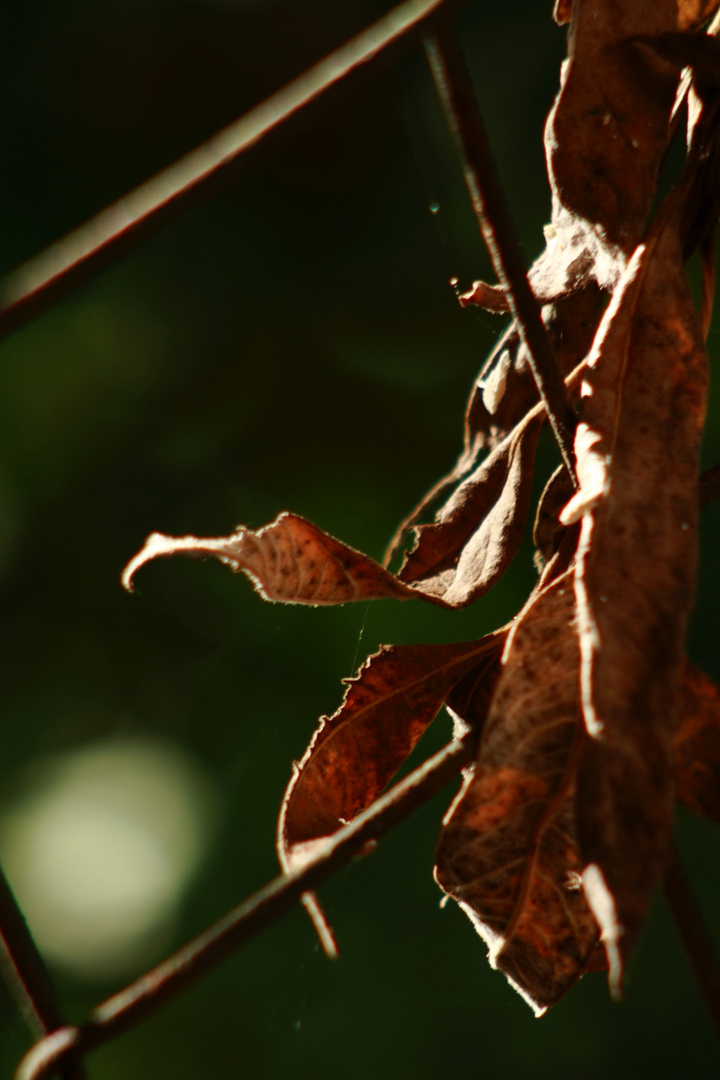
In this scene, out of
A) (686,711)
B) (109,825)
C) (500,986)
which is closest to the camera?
(686,711)

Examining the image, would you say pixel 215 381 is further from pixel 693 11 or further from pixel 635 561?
pixel 635 561

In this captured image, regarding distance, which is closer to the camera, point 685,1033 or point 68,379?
point 685,1033

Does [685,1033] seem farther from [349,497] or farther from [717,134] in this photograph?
[717,134]

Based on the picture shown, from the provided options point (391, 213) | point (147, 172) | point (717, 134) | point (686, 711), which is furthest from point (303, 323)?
point (686, 711)

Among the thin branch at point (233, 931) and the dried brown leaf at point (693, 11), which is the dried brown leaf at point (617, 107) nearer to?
the dried brown leaf at point (693, 11)

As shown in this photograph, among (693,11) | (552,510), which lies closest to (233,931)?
(552,510)

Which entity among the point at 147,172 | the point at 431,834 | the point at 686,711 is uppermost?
the point at 147,172

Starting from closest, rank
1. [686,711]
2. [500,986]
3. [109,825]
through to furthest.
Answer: [686,711] < [500,986] < [109,825]
